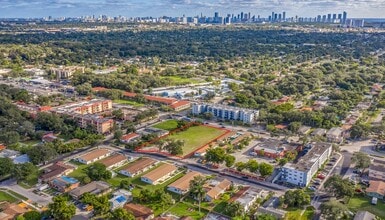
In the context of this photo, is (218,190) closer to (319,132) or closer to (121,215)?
(121,215)

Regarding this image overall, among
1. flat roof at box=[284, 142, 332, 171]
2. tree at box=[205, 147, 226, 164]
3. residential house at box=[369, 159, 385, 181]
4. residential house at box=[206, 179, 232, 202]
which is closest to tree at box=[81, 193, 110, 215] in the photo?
residential house at box=[206, 179, 232, 202]

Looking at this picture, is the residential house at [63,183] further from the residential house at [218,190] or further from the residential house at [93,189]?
the residential house at [218,190]

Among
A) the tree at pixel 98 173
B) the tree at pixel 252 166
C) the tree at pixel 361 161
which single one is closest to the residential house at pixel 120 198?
the tree at pixel 98 173

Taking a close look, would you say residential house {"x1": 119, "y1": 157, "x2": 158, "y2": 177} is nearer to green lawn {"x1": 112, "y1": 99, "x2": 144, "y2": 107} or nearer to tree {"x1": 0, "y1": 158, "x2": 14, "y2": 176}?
tree {"x1": 0, "y1": 158, "x2": 14, "y2": 176}

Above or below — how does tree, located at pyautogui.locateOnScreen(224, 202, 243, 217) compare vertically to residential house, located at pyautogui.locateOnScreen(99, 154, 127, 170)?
above

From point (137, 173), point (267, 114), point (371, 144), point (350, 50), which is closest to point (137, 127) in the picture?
point (137, 173)

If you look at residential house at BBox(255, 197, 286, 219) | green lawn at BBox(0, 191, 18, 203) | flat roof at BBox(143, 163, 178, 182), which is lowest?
green lawn at BBox(0, 191, 18, 203)

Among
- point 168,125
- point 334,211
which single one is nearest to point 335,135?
point 334,211

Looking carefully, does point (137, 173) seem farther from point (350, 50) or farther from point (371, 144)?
point (350, 50)
